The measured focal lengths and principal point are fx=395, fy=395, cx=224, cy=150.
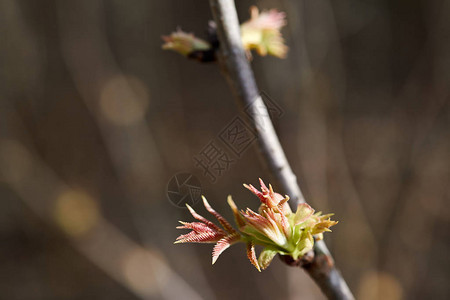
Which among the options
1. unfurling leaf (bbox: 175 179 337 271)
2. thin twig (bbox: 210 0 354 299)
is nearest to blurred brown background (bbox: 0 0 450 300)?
thin twig (bbox: 210 0 354 299)

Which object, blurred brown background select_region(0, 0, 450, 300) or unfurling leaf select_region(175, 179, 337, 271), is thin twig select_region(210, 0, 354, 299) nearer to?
unfurling leaf select_region(175, 179, 337, 271)

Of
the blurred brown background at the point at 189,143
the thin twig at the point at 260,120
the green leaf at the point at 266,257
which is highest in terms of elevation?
the blurred brown background at the point at 189,143

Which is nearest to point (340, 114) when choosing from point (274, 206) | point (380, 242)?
point (380, 242)

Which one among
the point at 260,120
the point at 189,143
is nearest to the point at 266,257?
the point at 260,120

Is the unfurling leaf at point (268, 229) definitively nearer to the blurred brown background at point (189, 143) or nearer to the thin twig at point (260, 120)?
the thin twig at point (260, 120)

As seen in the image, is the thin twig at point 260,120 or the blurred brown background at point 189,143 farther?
the blurred brown background at point 189,143

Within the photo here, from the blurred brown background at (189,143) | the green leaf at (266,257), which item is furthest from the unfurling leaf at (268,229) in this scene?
the blurred brown background at (189,143)
